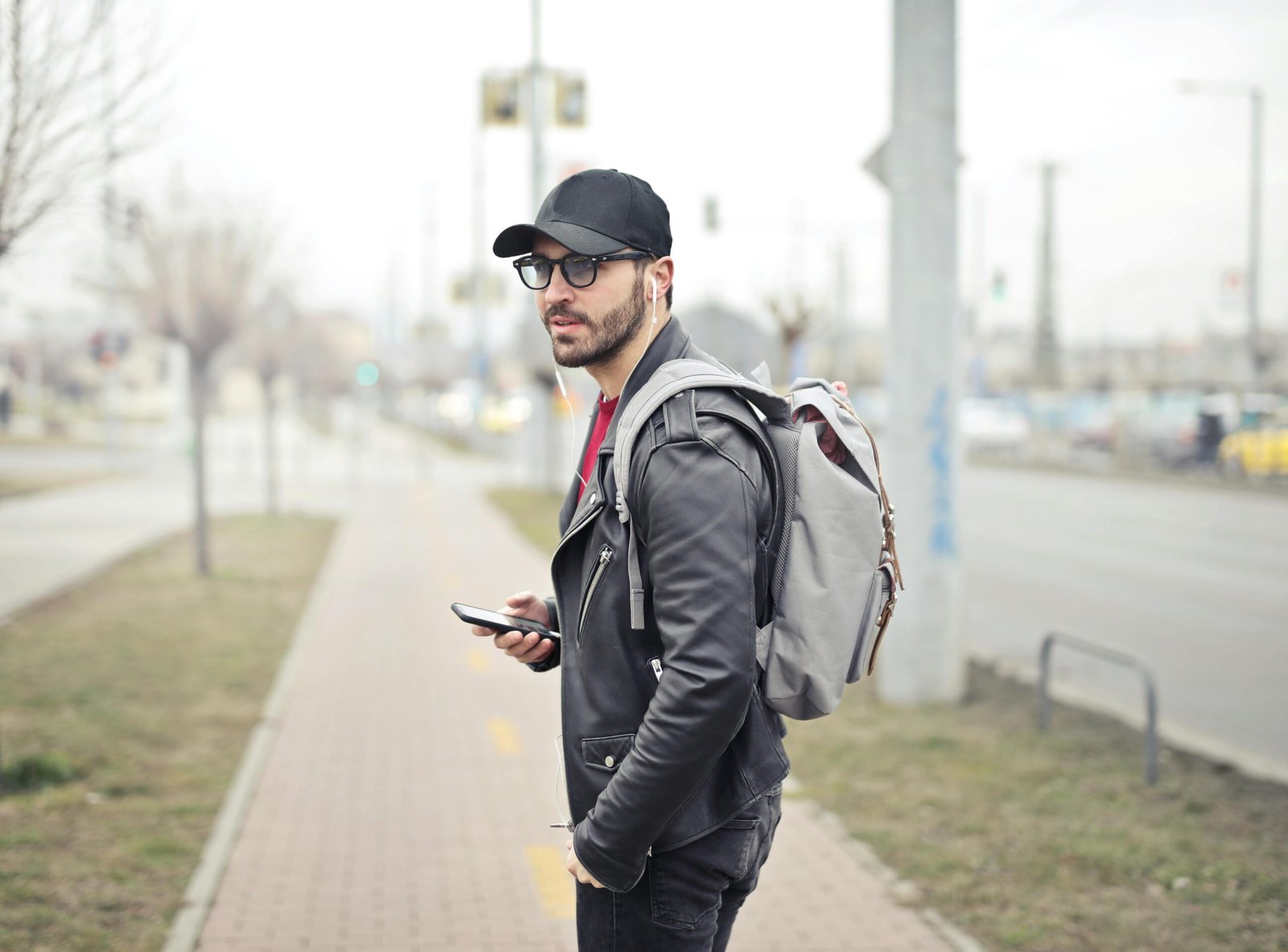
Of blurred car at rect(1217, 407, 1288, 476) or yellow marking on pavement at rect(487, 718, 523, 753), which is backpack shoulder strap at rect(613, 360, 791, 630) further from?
blurred car at rect(1217, 407, 1288, 476)

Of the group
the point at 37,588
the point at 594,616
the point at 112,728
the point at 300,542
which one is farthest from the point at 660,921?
the point at 300,542

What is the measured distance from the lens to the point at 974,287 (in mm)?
41906

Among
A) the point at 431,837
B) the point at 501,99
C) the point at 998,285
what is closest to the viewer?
the point at 431,837

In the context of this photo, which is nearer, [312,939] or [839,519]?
[839,519]

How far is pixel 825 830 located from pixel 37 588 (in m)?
9.03

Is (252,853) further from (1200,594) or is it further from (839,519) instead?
(1200,594)

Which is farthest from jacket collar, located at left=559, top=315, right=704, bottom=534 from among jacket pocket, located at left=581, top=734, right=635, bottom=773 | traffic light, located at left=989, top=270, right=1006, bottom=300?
traffic light, located at left=989, top=270, right=1006, bottom=300

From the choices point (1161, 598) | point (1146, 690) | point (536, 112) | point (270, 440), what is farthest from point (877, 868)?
point (536, 112)

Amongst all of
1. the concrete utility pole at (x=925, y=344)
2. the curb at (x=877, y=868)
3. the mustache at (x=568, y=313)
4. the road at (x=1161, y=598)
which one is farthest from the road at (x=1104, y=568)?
the mustache at (x=568, y=313)

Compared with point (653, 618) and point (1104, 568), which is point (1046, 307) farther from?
point (653, 618)

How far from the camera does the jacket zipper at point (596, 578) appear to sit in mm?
2076

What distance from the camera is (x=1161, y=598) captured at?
11867mm

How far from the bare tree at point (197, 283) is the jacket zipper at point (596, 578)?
1160 centimetres

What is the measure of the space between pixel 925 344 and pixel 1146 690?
2307 mm
